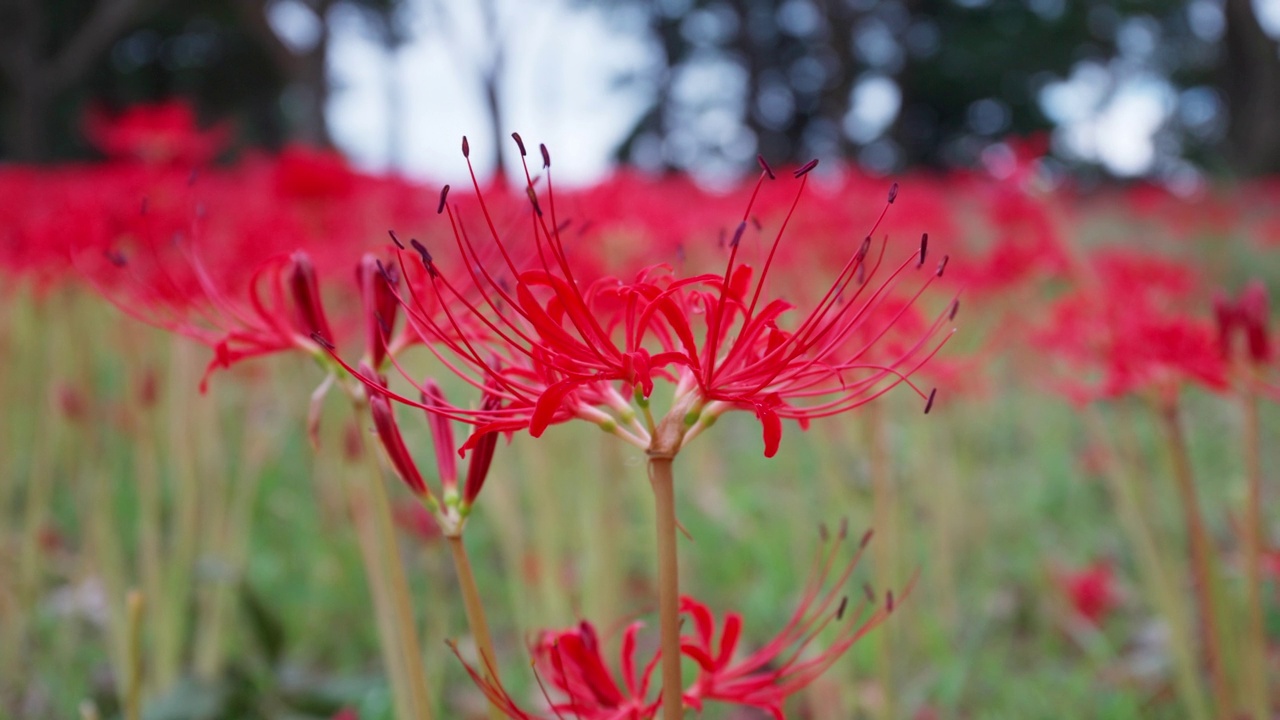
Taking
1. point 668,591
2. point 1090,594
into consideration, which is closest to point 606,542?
point 668,591

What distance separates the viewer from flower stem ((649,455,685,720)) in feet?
2.02

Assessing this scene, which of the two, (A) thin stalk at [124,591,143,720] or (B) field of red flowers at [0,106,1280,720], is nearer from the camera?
(B) field of red flowers at [0,106,1280,720]

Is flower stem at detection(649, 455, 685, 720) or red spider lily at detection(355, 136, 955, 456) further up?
red spider lily at detection(355, 136, 955, 456)

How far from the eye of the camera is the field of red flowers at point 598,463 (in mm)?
693

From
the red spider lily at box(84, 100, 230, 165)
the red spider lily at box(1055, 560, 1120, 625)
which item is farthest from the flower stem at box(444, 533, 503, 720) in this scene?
the red spider lily at box(84, 100, 230, 165)

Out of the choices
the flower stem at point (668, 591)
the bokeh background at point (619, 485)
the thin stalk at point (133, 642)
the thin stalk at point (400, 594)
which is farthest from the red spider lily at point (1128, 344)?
the thin stalk at point (133, 642)

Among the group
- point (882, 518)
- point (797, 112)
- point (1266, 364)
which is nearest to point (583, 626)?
point (882, 518)

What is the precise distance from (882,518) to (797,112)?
20.9 meters

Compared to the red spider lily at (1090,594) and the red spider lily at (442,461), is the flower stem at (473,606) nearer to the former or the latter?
the red spider lily at (442,461)

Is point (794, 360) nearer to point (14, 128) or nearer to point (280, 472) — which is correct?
point (280, 472)

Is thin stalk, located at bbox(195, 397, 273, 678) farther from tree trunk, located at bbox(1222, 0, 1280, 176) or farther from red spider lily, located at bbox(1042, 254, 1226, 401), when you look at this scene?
tree trunk, located at bbox(1222, 0, 1280, 176)

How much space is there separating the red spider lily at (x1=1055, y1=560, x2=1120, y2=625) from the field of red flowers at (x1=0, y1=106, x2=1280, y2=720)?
1 centimetres

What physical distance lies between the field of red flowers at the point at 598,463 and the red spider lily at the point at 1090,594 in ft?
0.04

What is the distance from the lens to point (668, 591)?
0.62m
